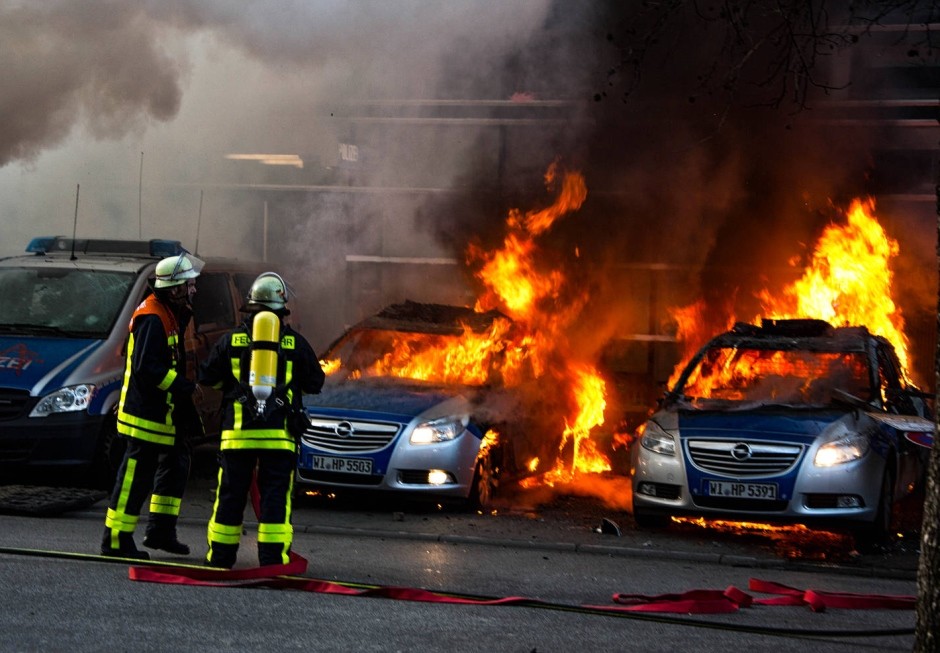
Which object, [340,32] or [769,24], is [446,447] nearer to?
[340,32]

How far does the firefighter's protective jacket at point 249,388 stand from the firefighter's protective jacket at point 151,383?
0.31m

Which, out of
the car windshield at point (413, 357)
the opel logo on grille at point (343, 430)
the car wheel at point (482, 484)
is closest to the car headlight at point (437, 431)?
the car wheel at point (482, 484)

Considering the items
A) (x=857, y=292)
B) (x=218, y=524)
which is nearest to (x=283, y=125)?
(x=857, y=292)

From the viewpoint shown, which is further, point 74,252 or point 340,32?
point 74,252

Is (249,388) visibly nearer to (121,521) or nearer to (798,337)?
(121,521)

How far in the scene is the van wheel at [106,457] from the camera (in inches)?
409

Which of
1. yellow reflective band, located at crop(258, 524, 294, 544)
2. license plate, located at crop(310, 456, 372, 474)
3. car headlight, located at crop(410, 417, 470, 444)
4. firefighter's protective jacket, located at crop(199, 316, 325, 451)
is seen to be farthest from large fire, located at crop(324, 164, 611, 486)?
yellow reflective band, located at crop(258, 524, 294, 544)

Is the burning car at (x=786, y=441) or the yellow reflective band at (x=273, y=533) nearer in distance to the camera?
the yellow reflective band at (x=273, y=533)

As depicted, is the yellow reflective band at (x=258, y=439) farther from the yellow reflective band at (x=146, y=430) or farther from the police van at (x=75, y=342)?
the police van at (x=75, y=342)

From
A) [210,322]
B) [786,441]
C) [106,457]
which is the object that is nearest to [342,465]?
[106,457]

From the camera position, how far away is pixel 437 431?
33.5 feet

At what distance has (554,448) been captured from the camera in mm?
12148

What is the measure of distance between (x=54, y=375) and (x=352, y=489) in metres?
2.44

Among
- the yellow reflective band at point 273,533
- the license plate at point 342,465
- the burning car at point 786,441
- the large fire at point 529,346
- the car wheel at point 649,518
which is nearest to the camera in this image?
the yellow reflective band at point 273,533
